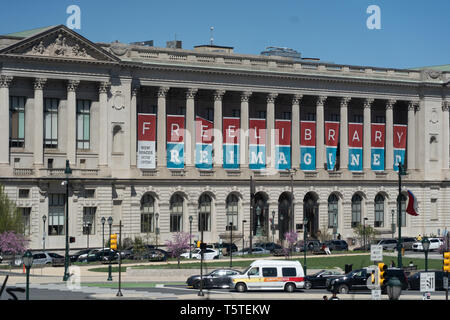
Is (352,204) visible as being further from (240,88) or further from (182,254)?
(182,254)

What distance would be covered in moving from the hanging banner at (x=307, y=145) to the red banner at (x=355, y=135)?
211 inches

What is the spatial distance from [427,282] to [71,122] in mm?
59587

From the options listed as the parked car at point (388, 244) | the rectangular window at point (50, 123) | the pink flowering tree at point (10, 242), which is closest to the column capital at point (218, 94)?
the rectangular window at point (50, 123)

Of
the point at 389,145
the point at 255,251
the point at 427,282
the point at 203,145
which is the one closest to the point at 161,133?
the point at 203,145

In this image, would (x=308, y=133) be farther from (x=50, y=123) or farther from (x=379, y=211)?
(x=50, y=123)

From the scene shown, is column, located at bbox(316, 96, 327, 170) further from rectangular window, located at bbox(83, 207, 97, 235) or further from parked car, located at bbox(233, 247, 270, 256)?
rectangular window, located at bbox(83, 207, 97, 235)

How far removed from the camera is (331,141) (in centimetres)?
12838

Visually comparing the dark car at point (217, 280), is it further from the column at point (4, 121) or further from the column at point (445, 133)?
the column at point (445, 133)

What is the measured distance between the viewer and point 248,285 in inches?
2486

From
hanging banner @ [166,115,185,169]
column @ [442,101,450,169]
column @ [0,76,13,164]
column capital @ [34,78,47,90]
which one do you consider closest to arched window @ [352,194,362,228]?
column @ [442,101,450,169]

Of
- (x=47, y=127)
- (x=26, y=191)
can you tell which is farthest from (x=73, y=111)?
(x=26, y=191)

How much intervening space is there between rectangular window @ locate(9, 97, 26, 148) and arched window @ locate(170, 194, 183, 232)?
19.8 metres

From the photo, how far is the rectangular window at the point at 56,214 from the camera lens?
343 feet
